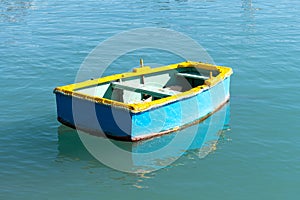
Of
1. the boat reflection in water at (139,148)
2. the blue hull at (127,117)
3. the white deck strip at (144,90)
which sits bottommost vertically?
the boat reflection in water at (139,148)

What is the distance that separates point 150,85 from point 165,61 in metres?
5.93

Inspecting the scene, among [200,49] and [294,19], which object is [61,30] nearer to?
[200,49]

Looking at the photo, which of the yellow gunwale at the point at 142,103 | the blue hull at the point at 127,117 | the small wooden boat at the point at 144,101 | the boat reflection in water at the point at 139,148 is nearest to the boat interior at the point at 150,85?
the small wooden boat at the point at 144,101

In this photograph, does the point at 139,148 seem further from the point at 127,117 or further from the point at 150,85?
the point at 150,85

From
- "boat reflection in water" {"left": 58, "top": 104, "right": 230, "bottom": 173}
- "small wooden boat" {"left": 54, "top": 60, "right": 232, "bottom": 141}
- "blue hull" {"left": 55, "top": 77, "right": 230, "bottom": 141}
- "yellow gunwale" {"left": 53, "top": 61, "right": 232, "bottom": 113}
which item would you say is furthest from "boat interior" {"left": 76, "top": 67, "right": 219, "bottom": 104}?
"boat reflection in water" {"left": 58, "top": 104, "right": 230, "bottom": 173}

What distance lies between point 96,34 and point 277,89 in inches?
470

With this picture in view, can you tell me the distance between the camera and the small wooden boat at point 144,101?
46.2ft

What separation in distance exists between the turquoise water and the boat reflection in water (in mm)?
93

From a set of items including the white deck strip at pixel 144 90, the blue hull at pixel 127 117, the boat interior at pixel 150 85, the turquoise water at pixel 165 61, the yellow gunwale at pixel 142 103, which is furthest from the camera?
the boat interior at pixel 150 85

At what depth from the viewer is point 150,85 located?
1762 cm

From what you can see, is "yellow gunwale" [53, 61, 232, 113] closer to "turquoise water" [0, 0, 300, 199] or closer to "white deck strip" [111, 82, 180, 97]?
"white deck strip" [111, 82, 180, 97]

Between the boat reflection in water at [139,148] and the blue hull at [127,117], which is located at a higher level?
the blue hull at [127,117]

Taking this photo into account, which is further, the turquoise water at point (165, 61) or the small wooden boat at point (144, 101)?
the small wooden boat at point (144, 101)

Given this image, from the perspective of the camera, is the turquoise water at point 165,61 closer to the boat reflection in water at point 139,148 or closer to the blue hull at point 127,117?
the boat reflection in water at point 139,148
